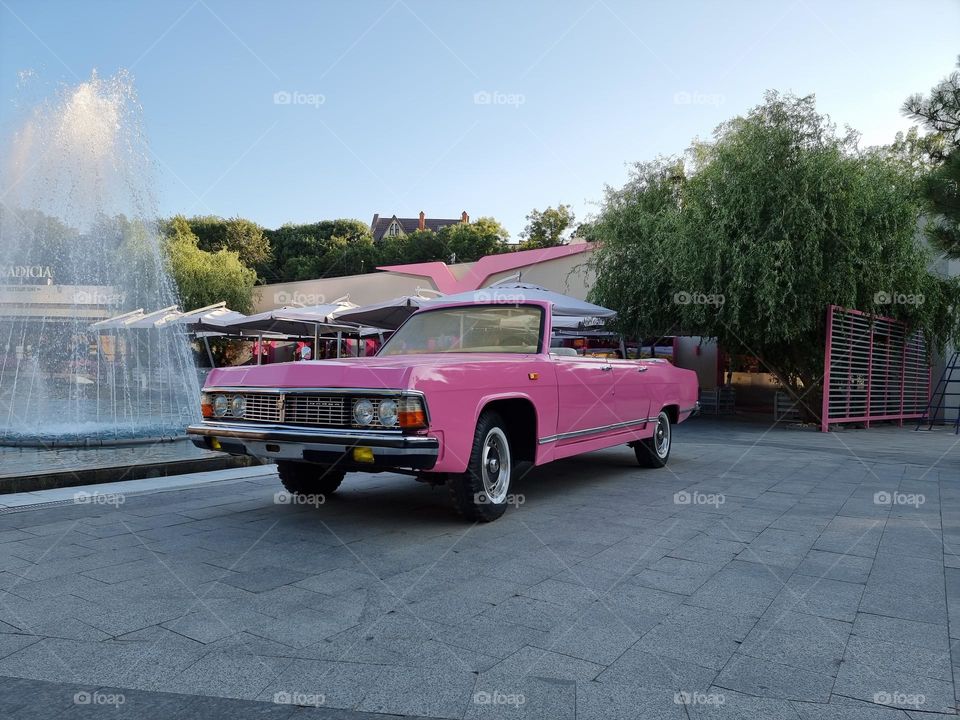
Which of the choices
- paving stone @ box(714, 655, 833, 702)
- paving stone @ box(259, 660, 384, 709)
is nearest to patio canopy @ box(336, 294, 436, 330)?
paving stone @ box(259, 660, 384, 709)

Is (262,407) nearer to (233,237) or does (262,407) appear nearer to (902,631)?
(902,631)

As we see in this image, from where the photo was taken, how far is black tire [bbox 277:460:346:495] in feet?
19.6

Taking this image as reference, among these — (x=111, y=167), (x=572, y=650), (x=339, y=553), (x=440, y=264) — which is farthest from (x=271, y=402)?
(x=440, y=264)

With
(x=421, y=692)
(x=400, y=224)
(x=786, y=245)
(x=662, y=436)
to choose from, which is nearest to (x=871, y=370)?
(x=786, y=245)

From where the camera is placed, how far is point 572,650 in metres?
2.97

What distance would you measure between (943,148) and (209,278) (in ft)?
133

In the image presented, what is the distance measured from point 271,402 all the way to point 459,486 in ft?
4.85

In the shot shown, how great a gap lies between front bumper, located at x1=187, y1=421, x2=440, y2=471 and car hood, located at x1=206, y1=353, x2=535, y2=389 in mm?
310

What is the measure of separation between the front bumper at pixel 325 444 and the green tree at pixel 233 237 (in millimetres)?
58945

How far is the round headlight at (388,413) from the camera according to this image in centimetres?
451

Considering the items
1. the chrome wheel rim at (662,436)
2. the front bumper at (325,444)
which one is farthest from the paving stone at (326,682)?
the chrome wheel rim at (662,436)

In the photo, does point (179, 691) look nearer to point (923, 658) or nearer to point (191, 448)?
point (923, 658)

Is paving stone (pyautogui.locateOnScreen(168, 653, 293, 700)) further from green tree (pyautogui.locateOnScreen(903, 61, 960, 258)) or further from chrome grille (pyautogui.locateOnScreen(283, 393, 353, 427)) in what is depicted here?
green tree (pyautogui.locateOnScreen(903, 61, 960, 258))

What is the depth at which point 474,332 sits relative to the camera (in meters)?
6.21
